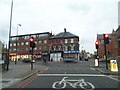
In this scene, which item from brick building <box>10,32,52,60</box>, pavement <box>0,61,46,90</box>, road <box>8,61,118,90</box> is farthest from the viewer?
brick building <box>10,32,52,60</box>

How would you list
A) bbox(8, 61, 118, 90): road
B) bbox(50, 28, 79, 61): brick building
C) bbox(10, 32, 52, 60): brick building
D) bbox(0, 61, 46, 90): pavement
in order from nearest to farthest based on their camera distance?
1. bbox(8, 61, 118, 90): road
2. bbox(0, 61, 46, 90): pavement
3. bbox(50, 28, 79, 61): brick building
4. bbox(10, 32, 52, 60): brick building

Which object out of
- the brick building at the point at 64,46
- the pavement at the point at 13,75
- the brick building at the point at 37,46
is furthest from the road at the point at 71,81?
the brick building at the point at 37,46

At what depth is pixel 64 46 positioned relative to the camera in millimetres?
52000

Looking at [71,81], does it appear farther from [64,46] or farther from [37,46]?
[37,46]

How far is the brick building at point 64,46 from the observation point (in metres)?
49.5

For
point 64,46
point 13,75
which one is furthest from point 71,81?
point 64,46

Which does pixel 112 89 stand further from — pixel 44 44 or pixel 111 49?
pixel 111 49

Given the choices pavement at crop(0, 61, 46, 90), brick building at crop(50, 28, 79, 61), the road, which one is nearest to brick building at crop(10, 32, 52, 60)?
brick building at crop(50, 28, 79, 61)

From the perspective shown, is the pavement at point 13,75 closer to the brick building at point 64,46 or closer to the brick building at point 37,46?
the brick building at point 64,46

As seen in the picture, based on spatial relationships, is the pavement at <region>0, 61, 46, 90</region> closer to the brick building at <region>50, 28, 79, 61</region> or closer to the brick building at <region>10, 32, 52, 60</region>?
the brick building at <region>50, 28, 79, 61</region>

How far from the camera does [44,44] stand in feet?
185

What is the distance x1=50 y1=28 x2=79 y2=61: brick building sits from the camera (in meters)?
49.5

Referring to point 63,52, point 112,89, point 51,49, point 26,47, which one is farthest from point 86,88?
point 26,47

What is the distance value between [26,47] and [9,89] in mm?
56410
